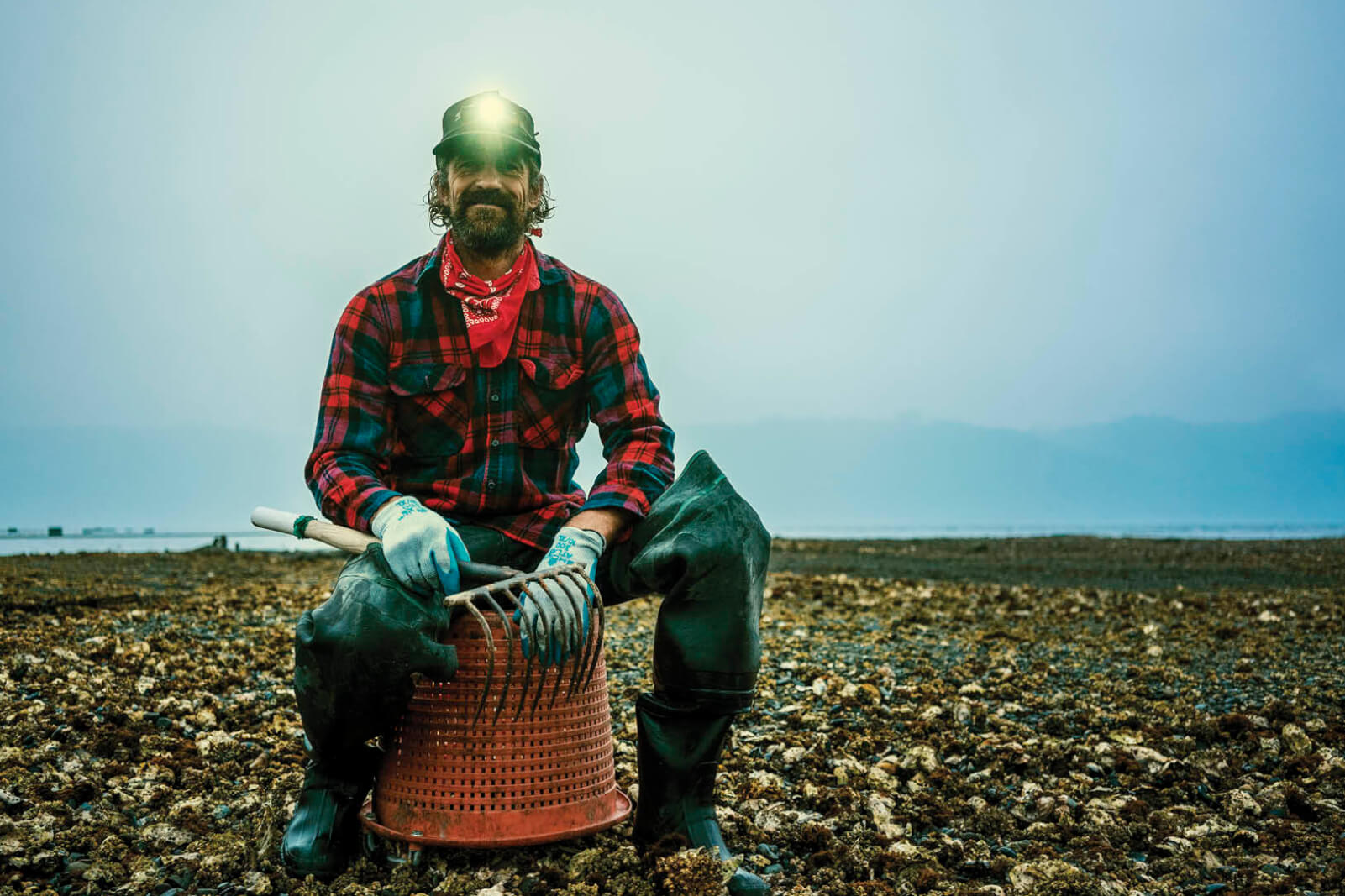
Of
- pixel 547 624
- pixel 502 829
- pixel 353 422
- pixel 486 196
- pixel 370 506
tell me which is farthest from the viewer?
pixel 486 196

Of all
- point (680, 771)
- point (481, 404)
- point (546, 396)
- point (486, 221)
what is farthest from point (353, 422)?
point (680, 771)

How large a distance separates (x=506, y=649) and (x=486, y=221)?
1.52 meters

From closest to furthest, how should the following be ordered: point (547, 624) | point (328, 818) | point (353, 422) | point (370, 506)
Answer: point (547, 624) < point (328, 818) < point (370, 506) < point (353, 422)

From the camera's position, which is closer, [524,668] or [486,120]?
[524,668]

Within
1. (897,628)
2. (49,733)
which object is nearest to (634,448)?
(49,733)

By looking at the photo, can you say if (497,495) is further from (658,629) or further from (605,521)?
(658,629)

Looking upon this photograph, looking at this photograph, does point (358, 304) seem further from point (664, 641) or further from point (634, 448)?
point (664, 641)

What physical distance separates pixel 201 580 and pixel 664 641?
11.4 metres

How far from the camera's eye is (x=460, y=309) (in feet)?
11.8

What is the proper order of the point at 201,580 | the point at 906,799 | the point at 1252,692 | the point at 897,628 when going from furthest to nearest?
the point at 201,580 < the point at 897,628 < the point at 1252,692 < the point at 906,799

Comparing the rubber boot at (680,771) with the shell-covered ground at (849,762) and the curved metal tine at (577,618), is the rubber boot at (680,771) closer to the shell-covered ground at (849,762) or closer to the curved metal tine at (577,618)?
the shell-covered ground at (849,762)

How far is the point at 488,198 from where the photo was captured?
354cm

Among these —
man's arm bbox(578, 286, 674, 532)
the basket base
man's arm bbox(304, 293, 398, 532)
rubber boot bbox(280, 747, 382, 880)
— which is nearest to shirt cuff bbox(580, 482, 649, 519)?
man's arm bbox(578, 286, 674, 532)

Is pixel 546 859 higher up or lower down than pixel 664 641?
lower down
